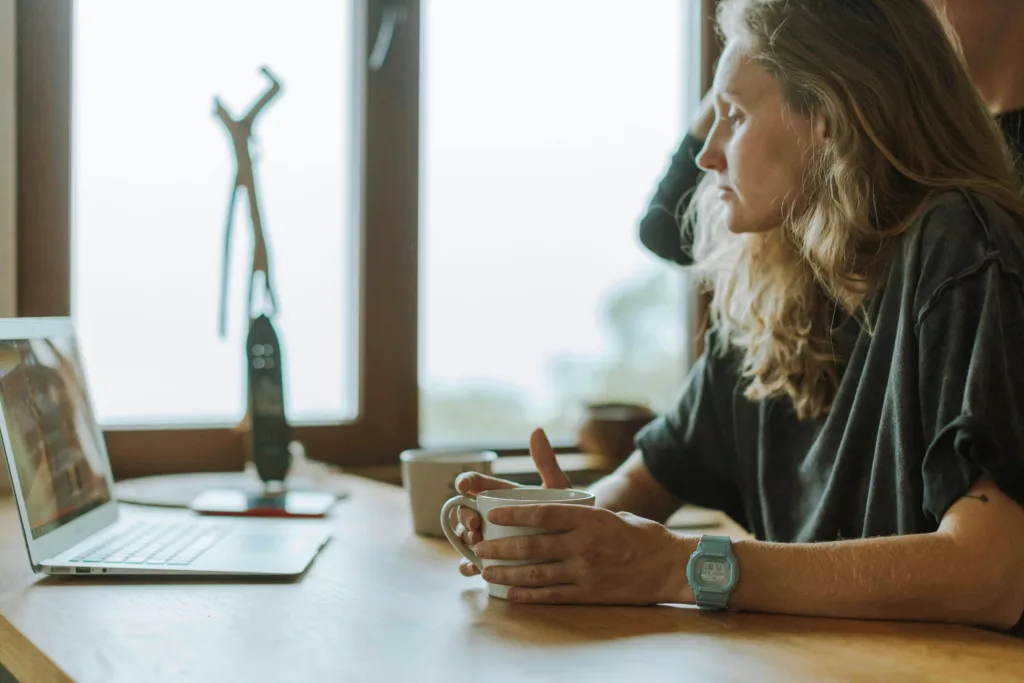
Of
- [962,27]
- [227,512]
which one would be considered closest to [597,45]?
[962,27]

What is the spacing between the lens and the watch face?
893mm

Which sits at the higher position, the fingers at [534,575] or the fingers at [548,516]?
the fingers at [548,516]

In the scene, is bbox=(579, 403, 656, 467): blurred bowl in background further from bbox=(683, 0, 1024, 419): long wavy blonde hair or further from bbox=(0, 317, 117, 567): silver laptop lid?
bbox=(0, 317, 117, 567): silver laptop lid

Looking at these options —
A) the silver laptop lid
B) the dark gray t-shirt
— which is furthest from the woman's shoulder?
the silver laptop lid

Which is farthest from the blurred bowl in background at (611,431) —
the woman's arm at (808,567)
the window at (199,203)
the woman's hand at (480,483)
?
the woman's arm at (808,567)

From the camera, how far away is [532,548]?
3.02 ft

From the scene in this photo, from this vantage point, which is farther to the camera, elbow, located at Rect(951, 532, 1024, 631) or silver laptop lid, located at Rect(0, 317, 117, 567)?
silver laptop lid, located at Rect(0, 317, 117, 567)

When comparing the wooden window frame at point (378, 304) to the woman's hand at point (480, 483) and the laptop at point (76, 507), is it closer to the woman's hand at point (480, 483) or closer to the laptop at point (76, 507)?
the laptop at point (76, 507)

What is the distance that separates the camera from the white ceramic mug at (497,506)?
938 millimetres

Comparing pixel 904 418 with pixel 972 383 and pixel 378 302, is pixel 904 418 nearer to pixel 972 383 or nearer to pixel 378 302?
pixel 972 383

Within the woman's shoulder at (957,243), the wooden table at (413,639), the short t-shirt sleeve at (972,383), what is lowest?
the wooden table at (413,639)

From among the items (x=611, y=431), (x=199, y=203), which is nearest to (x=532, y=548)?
(x=611, y=431)

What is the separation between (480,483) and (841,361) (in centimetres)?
47

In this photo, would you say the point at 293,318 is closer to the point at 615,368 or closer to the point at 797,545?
the point at 615,368
